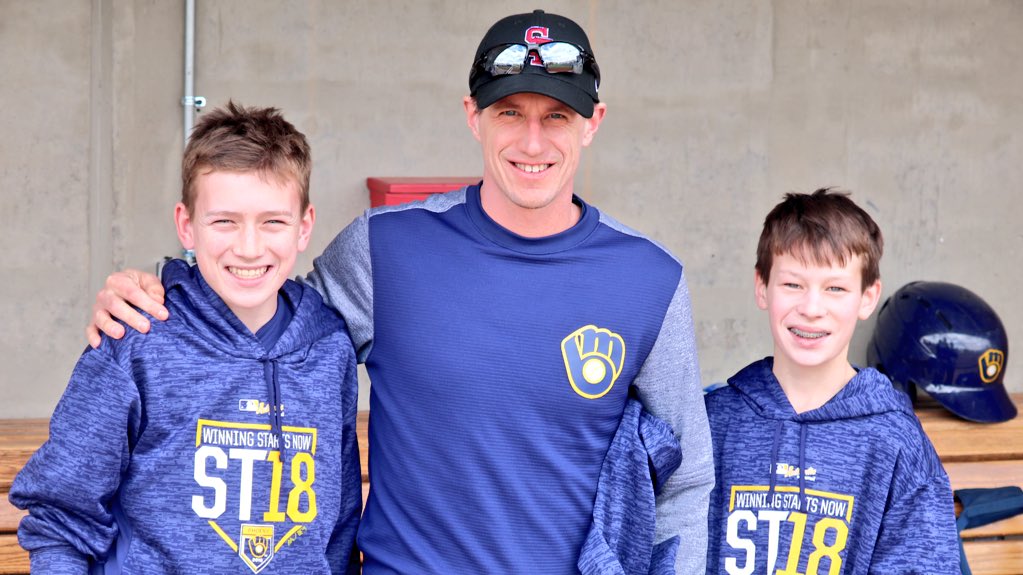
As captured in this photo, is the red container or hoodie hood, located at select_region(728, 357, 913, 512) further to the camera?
the red container

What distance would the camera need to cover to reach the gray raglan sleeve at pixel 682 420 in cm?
278

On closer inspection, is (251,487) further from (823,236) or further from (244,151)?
(823,236)

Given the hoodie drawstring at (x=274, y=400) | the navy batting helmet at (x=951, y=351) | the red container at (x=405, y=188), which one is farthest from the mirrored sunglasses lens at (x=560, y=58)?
the navy batting helmet at (x=951, y=351)

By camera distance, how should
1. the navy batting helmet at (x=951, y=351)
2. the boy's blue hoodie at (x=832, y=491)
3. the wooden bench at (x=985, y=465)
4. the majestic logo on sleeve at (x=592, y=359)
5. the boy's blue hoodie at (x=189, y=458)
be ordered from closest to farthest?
the boy's blue hoodie at (x=189, y=458), the majestic logo on sleeve at (x=592, y=359), the boy's blue hoodie at (x=832, y=491), the wooden bench at (x=985, y=465), the navy batting helmet at (x=951, y=351)

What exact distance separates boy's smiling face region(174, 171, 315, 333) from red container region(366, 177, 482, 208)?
1887mm

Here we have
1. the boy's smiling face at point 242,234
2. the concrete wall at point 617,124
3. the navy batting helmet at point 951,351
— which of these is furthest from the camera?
the navy batting helmet at point 951,351

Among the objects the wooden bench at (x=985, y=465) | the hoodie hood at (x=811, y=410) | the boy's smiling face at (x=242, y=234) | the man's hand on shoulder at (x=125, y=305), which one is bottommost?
the wooden bench at (x=985, y=465)

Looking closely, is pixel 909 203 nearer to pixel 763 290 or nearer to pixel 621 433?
pixel 763 290

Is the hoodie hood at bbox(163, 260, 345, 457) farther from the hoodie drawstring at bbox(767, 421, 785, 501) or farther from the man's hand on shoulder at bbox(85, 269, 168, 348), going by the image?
the hoodie drawstring at bbox(767, 421, 785, 501)

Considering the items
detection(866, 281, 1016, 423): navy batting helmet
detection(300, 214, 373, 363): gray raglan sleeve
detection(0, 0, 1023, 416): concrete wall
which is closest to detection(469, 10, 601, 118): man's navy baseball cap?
detection(300, 214, 373, 363): gray raglan sleeve

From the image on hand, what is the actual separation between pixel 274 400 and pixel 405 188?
214 cm

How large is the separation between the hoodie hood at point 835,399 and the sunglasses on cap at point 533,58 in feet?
3.27

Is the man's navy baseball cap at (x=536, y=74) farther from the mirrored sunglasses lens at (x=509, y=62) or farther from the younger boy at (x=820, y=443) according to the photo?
the younger boy at (x=820, y=443)

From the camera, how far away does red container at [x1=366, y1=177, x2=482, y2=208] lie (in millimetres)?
4637
